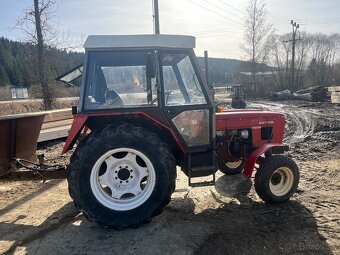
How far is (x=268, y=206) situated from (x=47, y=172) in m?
3.08

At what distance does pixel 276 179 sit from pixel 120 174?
7.30 feet

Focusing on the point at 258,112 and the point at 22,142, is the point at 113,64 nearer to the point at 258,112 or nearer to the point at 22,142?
the point at 22,142

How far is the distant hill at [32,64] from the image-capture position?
18433 millimetres

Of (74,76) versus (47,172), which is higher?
(74,76)

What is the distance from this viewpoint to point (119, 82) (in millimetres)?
3986

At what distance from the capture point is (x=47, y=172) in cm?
437

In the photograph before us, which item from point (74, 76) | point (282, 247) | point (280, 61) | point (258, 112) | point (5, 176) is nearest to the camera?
point (282, 247)

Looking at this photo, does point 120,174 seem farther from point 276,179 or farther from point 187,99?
point 276,179

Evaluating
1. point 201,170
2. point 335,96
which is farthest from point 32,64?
point 335,96

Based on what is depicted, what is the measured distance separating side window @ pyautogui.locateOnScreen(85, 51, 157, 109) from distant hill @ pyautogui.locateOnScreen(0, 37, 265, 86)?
0.64 metres

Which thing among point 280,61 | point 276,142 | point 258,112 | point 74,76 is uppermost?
point 280,61

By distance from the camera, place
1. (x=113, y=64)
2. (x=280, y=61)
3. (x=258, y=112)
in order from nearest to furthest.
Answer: (x=113, y=64)
(x=258, y=112)
(x=280, y=61)

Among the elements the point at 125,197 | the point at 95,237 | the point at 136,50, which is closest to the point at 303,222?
the point at 125,197

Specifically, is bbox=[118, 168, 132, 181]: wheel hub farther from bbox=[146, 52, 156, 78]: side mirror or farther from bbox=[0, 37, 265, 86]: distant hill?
bbox=[0, 37, 265, 86]: distant hill
